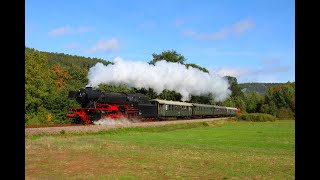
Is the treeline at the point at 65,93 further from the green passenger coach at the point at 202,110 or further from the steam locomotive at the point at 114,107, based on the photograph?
the green passenger coach at the point at 202,110

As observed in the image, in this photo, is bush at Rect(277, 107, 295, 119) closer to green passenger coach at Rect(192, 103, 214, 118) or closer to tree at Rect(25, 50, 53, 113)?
green passenger coach at Rect(192, 103, 214, 118)

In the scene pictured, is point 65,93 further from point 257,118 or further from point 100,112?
point 257,118

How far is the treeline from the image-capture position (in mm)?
45991

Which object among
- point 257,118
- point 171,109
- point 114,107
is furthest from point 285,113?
point 114,107

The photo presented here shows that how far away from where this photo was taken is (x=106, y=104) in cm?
3559

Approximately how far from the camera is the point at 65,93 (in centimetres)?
4741

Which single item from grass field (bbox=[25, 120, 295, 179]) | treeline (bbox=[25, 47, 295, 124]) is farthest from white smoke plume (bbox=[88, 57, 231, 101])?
grass field (bbox=[25, 120, 295, 179])

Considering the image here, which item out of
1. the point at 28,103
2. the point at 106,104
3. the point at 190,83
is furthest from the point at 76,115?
the point at 190,83
